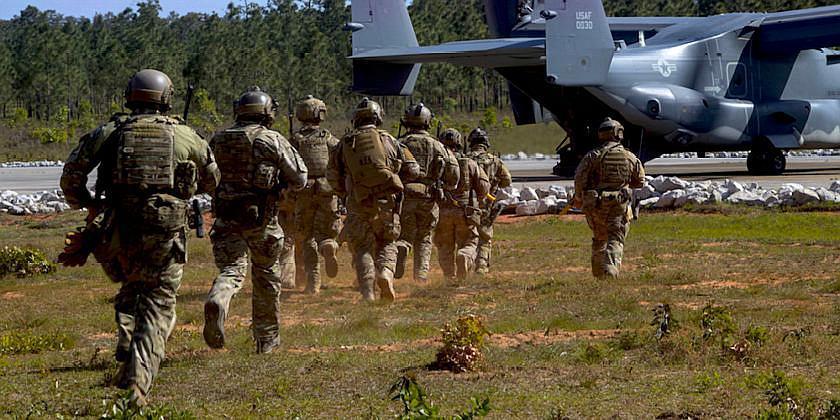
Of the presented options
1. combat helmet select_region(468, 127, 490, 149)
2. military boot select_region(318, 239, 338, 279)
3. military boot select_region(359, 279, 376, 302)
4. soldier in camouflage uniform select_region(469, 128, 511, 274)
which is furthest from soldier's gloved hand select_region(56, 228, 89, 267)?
combat helmet select_region(468, 127, 490, 149)

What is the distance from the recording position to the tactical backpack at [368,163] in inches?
432

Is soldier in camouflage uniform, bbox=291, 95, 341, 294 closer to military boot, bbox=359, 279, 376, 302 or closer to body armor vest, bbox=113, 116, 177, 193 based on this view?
military boot, bbox=359, 279, 376, 302

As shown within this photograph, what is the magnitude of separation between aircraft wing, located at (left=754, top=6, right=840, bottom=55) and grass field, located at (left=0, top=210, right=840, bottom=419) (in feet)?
52.8

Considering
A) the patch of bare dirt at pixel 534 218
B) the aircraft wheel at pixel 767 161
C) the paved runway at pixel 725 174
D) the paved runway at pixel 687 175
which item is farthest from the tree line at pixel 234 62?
the patch of bare dirt at pixel 534 218

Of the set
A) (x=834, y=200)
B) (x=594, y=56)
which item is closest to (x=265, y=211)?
(x=834, y=200)

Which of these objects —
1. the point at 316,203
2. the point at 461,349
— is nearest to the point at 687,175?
the point at 316,203

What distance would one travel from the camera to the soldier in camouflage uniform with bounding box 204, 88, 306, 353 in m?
8.15

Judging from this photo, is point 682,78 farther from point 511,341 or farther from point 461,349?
point 461,349

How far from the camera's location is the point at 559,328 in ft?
32.1

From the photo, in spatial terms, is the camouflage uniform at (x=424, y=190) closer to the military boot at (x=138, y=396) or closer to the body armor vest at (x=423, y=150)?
the body armor vest at (x=423, y=150)

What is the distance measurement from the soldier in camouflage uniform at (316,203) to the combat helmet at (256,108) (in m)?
3.41

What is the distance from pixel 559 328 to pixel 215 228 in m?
3.13

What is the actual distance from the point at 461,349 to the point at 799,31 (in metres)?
25.1

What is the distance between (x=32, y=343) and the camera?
9180 millimetres
